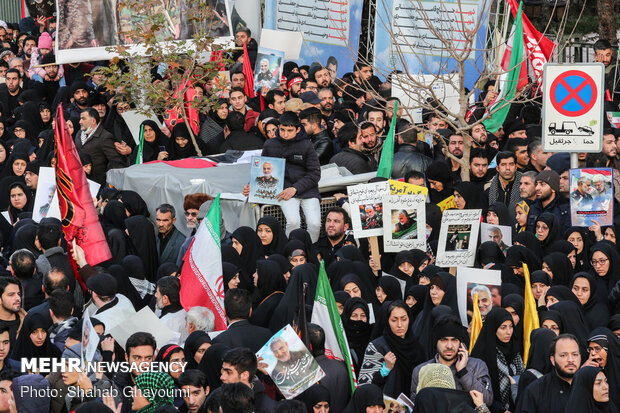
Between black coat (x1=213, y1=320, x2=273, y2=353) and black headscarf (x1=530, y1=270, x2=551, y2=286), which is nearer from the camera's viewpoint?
black coat (x1=213, y1=320, x2=273, y2=353)

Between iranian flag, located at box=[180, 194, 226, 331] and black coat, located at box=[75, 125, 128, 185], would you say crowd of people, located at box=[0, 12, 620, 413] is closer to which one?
black coat, located at box=[75, 125, 128, 185]

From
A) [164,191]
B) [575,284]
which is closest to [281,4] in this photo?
[164,191]

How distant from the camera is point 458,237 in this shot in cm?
1114

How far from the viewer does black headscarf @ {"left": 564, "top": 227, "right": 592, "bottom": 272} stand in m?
11.0

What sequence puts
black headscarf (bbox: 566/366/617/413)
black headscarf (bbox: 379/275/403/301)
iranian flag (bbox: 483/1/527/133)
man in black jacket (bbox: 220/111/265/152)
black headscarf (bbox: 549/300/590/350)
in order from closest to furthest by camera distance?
black headscarf (bbox: 566/366/617/413)
black headscarf (bbox: 549/300/590/350)
black headscarf (bbox: 379/275/403/301)
iranian flag (bbox: 483/1/527/133)
man in black jacket (bbox: 220/111/265/152)

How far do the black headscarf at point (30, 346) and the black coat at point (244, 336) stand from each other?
1.16 metres

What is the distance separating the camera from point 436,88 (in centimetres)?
1520

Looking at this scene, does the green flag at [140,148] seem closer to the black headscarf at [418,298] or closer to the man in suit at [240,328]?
the black headscarf at [418,298]

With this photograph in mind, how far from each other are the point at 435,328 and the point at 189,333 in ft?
6.10

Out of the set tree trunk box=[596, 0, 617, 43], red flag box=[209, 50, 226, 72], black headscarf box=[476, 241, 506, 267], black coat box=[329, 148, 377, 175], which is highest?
tree trunk box=[596, 0, 617, 43]

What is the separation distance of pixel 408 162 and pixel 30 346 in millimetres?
5075

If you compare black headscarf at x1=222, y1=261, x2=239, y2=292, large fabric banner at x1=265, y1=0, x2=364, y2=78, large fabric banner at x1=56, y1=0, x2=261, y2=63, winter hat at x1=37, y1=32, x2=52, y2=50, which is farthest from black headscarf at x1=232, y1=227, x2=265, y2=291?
winter hat at x1=37, y1=32, x2=52, y2=50

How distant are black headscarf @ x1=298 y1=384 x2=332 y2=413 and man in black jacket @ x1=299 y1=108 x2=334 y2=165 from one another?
570 cm

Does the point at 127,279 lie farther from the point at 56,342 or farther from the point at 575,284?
the point at 575,284
